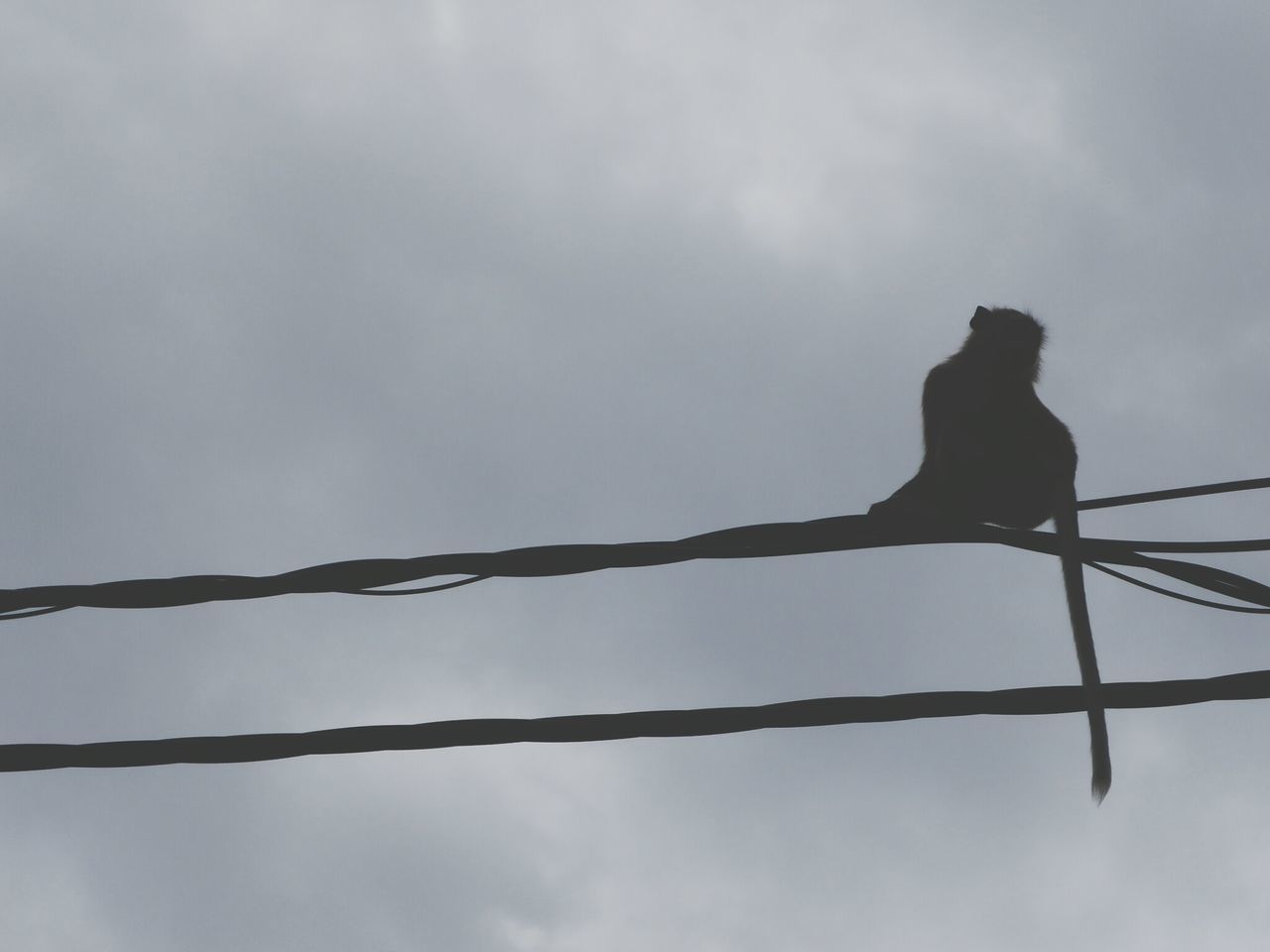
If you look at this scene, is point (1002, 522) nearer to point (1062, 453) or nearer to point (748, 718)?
point (1062, 453)

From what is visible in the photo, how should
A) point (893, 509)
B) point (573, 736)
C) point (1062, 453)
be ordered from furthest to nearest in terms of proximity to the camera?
point (1062, 453) < point (893, 509) < point (573, 736)

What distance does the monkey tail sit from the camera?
480 cm

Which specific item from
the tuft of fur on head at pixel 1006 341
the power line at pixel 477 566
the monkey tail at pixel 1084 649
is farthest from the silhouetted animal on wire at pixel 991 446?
the power line at pixel 477 566

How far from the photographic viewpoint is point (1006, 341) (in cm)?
837

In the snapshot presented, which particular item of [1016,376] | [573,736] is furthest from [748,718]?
[1016,376]

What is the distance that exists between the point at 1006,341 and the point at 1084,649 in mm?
3397

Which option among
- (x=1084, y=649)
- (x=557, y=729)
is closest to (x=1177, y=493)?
(x=1084, y=649)

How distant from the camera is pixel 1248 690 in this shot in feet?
14.2

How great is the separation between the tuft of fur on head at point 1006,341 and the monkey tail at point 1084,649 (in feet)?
6.68

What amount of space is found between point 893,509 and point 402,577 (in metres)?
3.45

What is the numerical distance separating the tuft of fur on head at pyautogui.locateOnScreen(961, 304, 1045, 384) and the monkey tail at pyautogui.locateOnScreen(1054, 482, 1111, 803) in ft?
6.68

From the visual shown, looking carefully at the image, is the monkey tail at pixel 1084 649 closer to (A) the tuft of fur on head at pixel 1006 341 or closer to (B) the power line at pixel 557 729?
(B) the power line at pixel 557 729

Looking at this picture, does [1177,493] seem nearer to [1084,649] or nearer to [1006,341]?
[1084,649]

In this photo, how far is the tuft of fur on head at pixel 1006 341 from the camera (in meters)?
8.29
